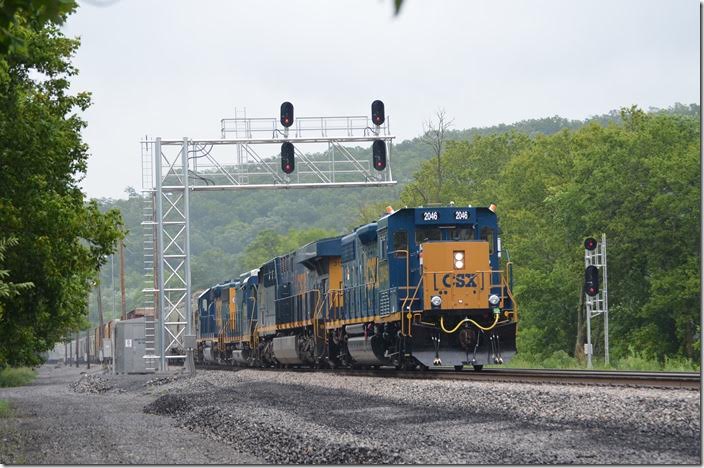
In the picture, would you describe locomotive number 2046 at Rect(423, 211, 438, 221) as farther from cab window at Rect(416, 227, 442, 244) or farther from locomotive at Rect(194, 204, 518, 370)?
cab window at Rect(416, 227, 442, 244)

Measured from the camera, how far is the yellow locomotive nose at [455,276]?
2564 centimetres

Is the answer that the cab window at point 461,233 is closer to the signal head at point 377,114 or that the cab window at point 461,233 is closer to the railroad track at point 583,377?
the railroad track at point 583,377

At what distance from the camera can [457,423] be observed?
1489 centimetres

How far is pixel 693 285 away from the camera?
4803cm

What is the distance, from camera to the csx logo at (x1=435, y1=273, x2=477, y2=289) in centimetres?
2578

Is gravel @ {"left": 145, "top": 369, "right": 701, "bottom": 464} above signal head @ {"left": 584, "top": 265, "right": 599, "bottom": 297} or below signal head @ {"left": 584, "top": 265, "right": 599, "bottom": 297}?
below

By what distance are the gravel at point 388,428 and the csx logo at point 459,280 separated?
289cm

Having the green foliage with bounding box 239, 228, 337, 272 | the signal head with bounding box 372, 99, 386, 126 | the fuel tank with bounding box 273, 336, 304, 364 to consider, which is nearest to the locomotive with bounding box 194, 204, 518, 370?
the fuel tank with bounding box 273, 336, 304, 364

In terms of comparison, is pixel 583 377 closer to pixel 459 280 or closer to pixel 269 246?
pixel 459 280

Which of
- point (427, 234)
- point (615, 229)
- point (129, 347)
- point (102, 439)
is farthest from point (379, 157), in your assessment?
point (129, 347)

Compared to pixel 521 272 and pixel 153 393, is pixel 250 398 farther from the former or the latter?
pixel 521 272

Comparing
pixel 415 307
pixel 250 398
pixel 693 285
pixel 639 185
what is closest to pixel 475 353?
pixel 415 307

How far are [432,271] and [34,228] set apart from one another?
8786 mm

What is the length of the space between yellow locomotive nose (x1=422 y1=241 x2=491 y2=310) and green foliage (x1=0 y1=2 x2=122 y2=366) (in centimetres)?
717
